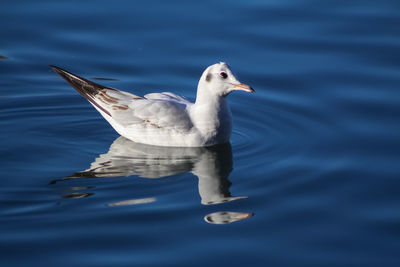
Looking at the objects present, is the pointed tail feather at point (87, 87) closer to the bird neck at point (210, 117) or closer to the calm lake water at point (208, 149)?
the calm lake water at point (208, 149)

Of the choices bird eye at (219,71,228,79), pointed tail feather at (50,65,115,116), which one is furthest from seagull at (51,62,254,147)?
pointed tail feather at (50,65,115,116)

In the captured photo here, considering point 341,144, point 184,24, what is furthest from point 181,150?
point 184,24

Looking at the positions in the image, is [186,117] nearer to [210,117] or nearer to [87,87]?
[210,117]

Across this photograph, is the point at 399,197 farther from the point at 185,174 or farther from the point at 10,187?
the point at 10,187

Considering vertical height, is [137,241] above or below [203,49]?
below

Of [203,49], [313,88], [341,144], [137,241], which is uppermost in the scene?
[203,49]

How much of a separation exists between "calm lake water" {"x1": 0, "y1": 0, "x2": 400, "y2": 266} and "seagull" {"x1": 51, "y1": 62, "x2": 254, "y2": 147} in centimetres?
20

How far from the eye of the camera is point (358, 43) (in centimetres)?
1364

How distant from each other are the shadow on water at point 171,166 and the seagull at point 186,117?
0.46 ft

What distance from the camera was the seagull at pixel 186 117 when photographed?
10438mm

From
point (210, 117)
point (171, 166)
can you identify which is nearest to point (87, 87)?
point (210, 117)

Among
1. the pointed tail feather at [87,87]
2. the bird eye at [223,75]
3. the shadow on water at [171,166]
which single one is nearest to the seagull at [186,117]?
the bird eye at [223,75]

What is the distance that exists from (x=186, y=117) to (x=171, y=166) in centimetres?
98

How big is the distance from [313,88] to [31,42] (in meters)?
5.18
